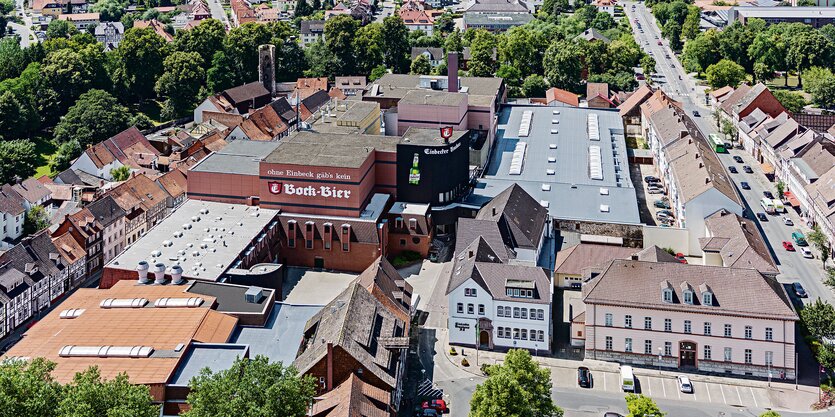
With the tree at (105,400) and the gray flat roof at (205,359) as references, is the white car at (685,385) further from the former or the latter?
the tree at (105,400)

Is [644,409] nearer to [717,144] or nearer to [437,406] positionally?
[437,406]

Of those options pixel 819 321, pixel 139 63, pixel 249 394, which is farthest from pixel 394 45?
pixel 249 394

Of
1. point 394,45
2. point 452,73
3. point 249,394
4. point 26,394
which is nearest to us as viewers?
point 26,394

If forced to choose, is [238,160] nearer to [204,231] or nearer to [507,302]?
[204,231]

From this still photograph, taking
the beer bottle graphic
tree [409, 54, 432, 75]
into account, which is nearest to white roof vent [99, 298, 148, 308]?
the beer bottle graphic

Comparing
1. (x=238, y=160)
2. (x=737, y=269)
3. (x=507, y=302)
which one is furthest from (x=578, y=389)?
(x=238, y=160)

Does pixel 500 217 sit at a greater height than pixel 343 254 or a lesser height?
greater

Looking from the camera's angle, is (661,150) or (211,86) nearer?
(661,150)

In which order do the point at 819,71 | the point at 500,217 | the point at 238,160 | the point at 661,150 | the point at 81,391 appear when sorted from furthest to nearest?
1. the point at 819,71
2. the point at 661,150
3. the point at 238,160
4. the point at 500,217
5. the point at 81,391

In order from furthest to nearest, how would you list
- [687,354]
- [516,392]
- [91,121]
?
[91,121] → [687,354] → [516,392]
